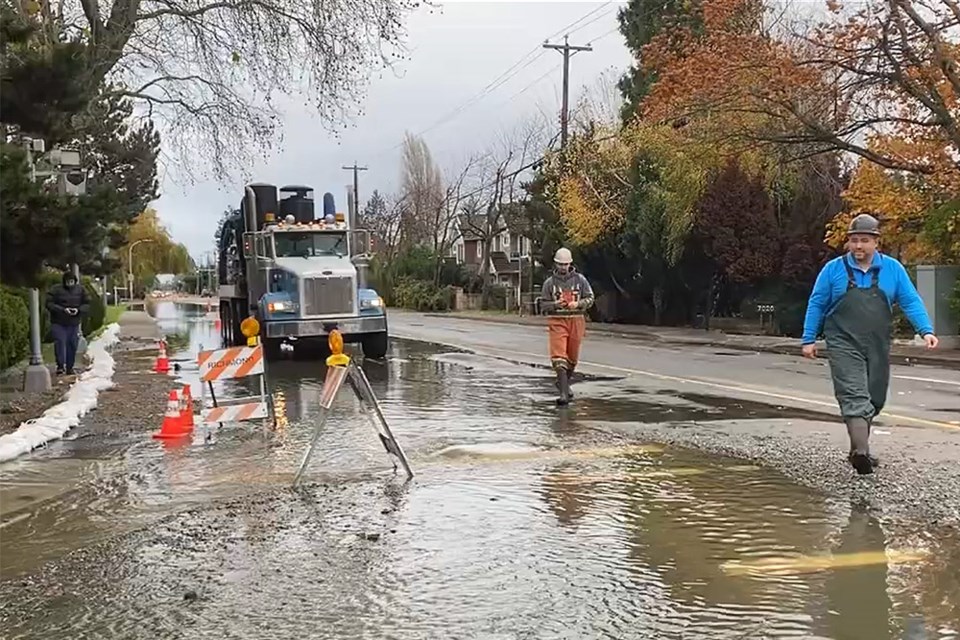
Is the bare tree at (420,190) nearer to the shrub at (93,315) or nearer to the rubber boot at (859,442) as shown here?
the shrub at (93,315)

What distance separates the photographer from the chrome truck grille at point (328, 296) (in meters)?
20.7

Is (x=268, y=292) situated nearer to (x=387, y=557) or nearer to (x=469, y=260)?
(x=387, y=557)

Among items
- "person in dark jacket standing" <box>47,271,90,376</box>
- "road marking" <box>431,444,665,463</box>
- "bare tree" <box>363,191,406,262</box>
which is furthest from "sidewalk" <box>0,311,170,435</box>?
"bare tree" <box>363,191,406,262</box>

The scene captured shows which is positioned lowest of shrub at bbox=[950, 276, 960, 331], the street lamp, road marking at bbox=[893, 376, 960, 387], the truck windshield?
road marking at bbox=[893, 376, 960, 387]

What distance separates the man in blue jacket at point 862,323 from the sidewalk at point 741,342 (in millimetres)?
10067

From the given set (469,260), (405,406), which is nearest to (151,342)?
(405,406)

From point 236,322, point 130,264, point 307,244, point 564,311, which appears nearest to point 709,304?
point 236,322

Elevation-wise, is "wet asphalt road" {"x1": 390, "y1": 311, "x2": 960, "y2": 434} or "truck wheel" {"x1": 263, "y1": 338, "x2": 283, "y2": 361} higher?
"truck wheel" {"x1": 263, "y1": 338, "x2": 283, "y2": 361}

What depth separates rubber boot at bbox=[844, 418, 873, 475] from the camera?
791 centimetres

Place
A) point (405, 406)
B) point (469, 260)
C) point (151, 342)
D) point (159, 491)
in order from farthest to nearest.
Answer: point (469, 260)
point (151, 342)
point (405, 406)
point (159, 491)

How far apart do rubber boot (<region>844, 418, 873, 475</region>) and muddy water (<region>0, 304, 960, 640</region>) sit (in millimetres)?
576

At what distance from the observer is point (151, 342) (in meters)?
28.6

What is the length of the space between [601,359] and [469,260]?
267 feet

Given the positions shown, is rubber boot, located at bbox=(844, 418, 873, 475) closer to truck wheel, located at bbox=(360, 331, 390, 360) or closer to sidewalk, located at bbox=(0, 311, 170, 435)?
sidewalk, located at bbox=(0, 311, 170, 435)
